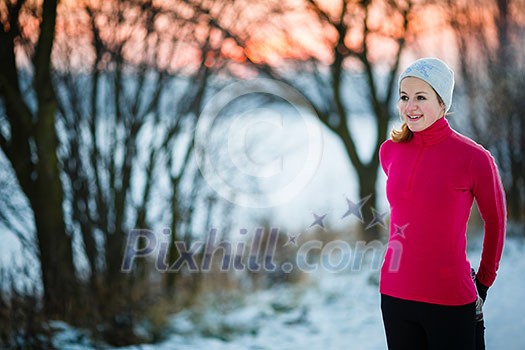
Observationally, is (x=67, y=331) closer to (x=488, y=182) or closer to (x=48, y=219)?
(x=48, y=219)

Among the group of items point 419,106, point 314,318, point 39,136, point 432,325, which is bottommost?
point 314,318

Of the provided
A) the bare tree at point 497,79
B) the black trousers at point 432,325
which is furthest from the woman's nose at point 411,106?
the bare tree at point 497,79

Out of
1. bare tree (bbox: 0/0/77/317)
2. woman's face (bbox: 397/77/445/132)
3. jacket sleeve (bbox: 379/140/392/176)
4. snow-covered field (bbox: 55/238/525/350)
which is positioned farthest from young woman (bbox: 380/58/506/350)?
bare tree (bbox: 0/0/77/317)

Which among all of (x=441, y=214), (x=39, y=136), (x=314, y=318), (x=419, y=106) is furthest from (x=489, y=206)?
(x=39, y=136)

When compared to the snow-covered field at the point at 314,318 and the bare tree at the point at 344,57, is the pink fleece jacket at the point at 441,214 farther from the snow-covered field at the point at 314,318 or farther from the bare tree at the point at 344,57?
the bare tree at the point at 344,57

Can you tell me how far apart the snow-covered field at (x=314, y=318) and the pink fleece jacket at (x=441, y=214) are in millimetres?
2542

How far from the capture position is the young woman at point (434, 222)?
2.01m

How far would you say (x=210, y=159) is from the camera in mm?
7145

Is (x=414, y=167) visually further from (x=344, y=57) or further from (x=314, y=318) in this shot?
(x=344, y=57)

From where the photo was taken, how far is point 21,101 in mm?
5023

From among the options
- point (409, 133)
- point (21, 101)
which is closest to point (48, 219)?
point (21, 101)

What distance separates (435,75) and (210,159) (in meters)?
5.21

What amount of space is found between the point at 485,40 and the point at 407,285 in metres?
8.15

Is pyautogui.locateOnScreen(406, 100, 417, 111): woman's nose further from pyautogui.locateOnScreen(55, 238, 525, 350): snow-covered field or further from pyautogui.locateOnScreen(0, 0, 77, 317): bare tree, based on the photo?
pyautogui.locateOnScreen(0, 0, 77, 317): bare tree
